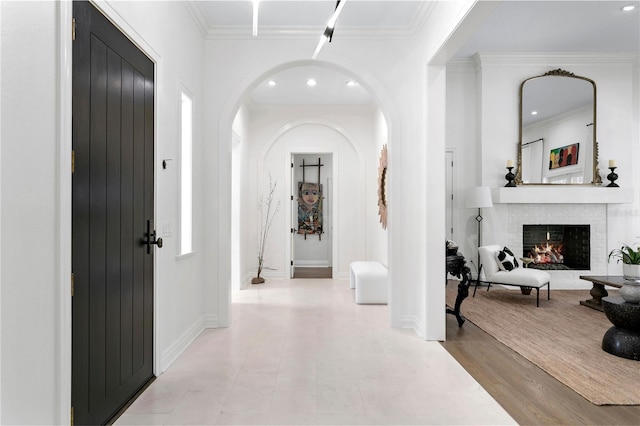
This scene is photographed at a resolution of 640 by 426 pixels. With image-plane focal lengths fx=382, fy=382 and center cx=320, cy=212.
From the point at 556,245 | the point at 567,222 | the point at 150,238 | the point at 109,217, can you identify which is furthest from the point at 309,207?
the point at 109,217

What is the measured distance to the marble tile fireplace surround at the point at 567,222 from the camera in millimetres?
5852

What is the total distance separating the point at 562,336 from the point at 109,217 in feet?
12.7

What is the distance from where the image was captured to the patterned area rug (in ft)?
8.33

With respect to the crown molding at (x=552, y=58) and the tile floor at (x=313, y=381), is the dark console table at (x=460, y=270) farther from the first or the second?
the crown molding at (x=552, y=58)

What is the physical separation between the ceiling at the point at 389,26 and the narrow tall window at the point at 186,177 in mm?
912

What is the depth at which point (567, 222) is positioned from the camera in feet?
19.3

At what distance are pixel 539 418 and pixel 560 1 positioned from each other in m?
4.35

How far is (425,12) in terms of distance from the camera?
344cm

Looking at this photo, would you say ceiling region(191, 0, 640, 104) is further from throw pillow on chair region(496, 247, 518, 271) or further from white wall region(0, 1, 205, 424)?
throw pillow on chair region(496, 247, 518, 271)

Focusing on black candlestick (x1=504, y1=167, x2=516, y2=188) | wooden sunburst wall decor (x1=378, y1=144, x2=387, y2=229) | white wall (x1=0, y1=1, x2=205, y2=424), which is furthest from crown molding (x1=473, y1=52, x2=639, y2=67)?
white wall (x1=0, y1=1, x2=205, y2=424)

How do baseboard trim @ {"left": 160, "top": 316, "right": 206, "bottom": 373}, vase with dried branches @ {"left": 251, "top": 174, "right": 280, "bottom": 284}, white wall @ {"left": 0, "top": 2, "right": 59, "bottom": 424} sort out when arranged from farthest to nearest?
vase with dried branches @ {"left": 251, "top": 174, "right": 280, "bottom": 284} → baseboard trim @ {"left": 160, "top": 316, "right": 206, "bottom": 373} → white wall @ {"left": 0, "top": 2, "right": 59, "bottom": 424}

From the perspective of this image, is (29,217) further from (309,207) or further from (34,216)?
(309,207)

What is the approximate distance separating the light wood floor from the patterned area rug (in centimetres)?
9

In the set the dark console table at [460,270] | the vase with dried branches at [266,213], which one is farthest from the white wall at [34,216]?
the vase with dried branches at [266,213]
